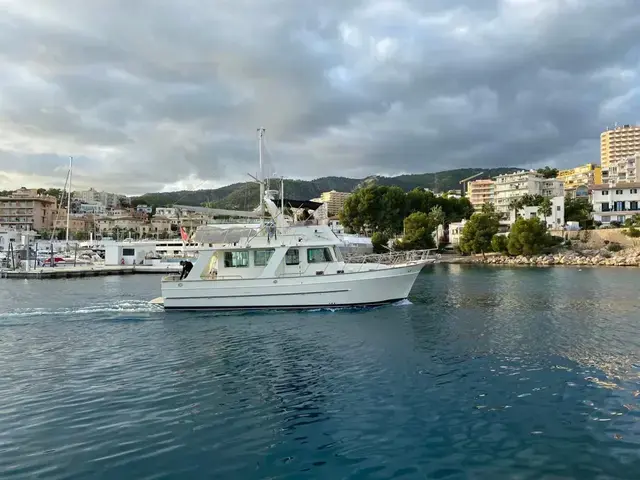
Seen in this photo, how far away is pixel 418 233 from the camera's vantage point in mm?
75625

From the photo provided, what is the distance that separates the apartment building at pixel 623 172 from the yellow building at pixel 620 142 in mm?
67418

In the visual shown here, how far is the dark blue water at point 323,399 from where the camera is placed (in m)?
7.29

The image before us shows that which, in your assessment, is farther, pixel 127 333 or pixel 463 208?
pixel 463 208

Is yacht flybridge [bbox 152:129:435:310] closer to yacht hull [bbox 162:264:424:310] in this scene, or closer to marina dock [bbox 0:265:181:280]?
yacht hull [bbox 162:264:424:310]

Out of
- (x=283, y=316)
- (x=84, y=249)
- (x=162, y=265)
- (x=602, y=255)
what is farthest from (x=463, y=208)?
(x=283, y=316)

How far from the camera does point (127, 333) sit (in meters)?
18.1

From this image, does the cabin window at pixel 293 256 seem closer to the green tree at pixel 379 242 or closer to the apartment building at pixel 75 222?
the green tree at pixel 379 242

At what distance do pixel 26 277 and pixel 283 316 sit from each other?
42909mm

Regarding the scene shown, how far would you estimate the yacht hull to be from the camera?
22.2m

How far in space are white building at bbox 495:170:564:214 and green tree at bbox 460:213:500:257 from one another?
3186cm

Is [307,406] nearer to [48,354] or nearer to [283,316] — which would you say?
[48,354]

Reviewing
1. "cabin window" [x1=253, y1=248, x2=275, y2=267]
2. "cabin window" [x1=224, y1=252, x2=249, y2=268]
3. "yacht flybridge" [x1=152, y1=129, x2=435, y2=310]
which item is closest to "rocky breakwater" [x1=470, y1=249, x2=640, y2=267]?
"yacht flybridge" [x1=152, y1=129, x2=435, y2=310]

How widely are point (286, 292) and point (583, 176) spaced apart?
476 ft

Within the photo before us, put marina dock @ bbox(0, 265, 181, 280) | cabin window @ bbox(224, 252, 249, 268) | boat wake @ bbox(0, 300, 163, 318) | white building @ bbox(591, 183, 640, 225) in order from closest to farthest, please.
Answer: boat wake @ bbox(0, 300, 163, 318) < cabin window @ bbox(224, 252, 249, 268) < marina dock @ bbox(0, 265, 181, 280) < white building @ bbox(591, 183, 640, 225)
